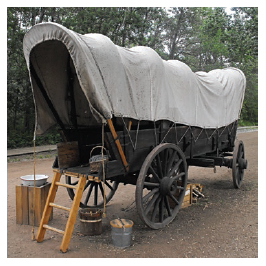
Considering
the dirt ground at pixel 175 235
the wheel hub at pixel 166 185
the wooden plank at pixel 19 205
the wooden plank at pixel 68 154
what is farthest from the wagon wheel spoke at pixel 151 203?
the wooden plank at pixel 19 205

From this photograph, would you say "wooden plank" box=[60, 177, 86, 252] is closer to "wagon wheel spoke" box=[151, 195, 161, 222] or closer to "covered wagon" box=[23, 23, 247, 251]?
"covered wagon" box=[23, 23, 247, 251]

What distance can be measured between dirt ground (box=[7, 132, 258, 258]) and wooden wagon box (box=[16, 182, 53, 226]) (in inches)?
5.3

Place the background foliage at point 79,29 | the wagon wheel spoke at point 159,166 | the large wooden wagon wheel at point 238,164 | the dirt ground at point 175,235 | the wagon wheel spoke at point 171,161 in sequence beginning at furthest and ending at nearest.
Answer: the background foliage at point 79,29, the large wooden wagon wheel at point 238,164, the wagon wheel spoke at point 171,161, the wagon wheel spoke at point 159,166, the dirt ground at point 175,235

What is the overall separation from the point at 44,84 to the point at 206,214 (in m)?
3.64

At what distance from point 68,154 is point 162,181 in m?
1.55

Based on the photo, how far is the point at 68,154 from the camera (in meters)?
4.81

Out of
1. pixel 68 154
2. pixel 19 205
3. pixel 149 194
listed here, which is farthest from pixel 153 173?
pixel 19 205

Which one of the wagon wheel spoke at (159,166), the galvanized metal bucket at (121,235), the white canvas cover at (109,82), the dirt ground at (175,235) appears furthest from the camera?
the wagon wheel spoke at (159,166)

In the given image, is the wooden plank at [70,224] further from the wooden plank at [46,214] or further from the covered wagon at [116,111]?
the wooden plank at [46,214]

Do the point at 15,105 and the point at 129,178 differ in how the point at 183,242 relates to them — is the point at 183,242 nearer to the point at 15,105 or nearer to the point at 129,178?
the point at 129,178

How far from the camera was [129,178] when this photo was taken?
16.4 feet

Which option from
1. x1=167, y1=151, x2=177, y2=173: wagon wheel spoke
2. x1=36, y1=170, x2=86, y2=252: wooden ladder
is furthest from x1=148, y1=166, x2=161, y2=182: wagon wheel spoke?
x1=36, y1=170, x2=86, y2=252: wooden ladder

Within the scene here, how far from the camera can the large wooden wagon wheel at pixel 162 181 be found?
4.56 meters

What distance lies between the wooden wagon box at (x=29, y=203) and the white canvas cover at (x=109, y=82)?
37.1 inches
